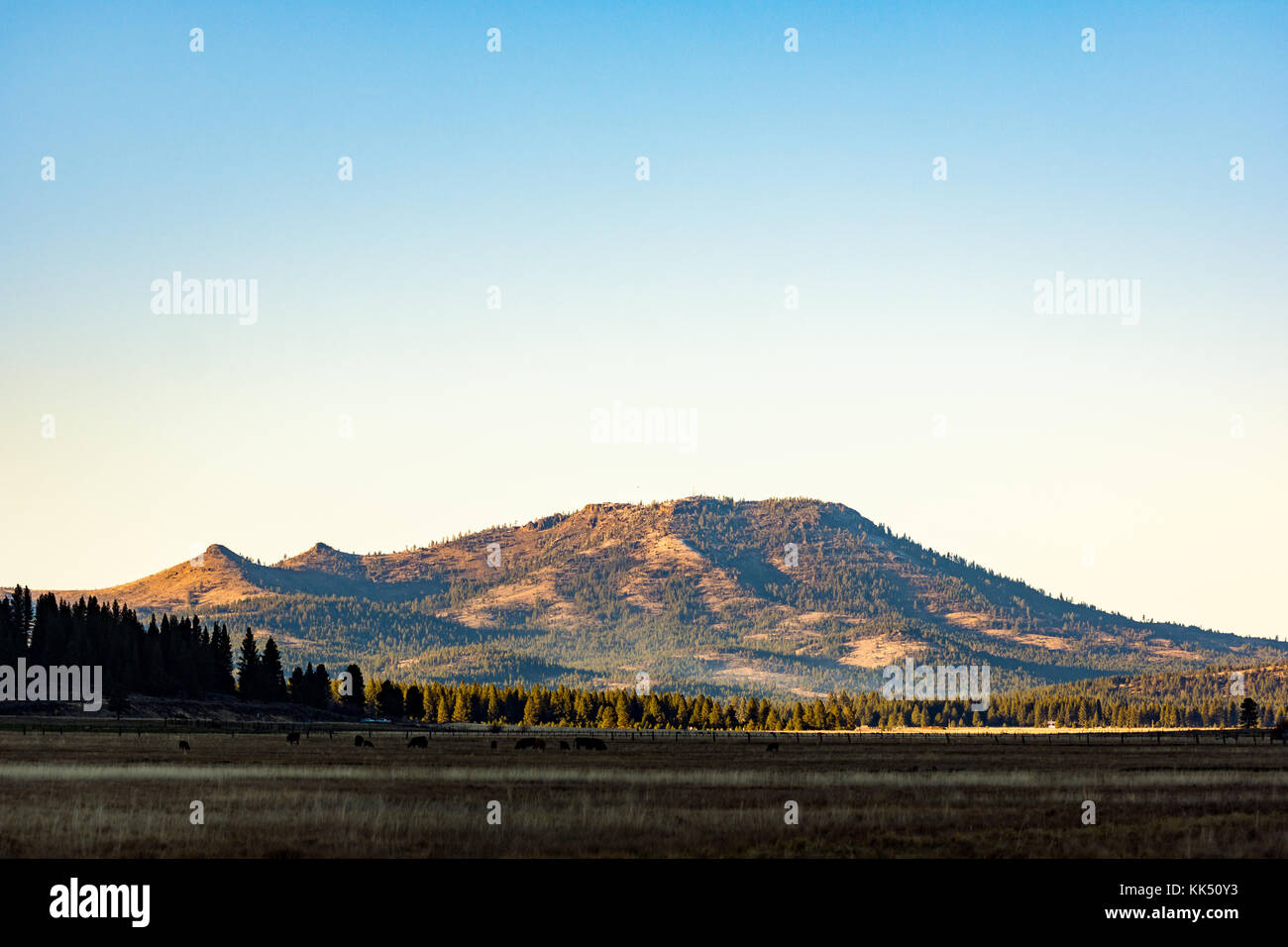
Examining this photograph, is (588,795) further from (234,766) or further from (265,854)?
(234,766)

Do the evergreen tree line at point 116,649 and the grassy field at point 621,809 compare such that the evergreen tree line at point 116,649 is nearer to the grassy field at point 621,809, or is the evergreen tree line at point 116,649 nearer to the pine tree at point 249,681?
the pine tree at point 249,681

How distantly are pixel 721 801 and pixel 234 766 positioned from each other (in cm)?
2827

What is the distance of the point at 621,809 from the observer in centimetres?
3925

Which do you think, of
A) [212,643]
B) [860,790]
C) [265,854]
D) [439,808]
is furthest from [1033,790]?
[212,643]

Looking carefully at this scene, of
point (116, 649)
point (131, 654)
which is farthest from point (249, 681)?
point (116, 649)

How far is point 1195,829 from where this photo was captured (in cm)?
3456

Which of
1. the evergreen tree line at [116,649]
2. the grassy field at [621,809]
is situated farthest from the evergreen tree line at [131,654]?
the grassy field at [621,809]

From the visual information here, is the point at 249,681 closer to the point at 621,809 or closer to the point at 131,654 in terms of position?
the point at 131,654

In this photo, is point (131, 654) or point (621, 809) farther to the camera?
point (131, 654)

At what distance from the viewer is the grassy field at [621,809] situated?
30.3 m

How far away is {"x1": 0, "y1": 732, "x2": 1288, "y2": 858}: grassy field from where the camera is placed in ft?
99.5

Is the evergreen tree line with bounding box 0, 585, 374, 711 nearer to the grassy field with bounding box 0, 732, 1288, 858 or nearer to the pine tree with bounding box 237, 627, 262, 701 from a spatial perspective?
the pine tree with bounding box 237, 627, 262, 701
